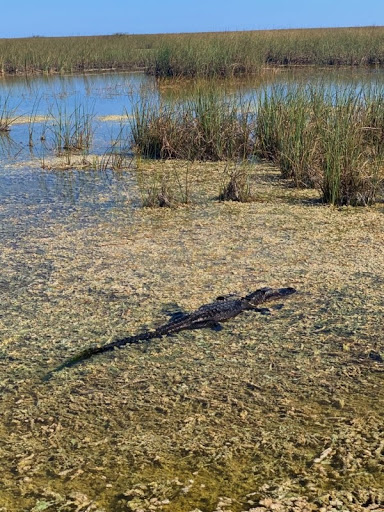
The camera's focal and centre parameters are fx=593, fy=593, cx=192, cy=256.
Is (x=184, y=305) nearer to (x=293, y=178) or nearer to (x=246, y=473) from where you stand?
(x=246, y=473)

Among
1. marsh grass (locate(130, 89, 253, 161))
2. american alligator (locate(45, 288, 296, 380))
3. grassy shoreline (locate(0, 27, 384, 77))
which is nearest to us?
american alligator (locate(45, 288, 296, 380))

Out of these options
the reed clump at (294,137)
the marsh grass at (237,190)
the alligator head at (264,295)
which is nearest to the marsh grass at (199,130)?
the reed clump at (294,137)

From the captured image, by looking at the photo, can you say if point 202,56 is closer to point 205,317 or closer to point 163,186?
point 163,186

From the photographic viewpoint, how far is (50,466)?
149cm

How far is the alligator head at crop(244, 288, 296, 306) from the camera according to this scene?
2.37 m

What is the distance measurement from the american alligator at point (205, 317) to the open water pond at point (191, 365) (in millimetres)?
36

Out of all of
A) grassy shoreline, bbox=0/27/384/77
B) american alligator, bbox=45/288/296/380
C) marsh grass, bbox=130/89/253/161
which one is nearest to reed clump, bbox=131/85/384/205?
marsh grass, bbox=130/89/253/161

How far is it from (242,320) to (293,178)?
2.39 m

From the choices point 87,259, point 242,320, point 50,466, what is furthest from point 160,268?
point 50,466

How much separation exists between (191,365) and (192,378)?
0.29 ft

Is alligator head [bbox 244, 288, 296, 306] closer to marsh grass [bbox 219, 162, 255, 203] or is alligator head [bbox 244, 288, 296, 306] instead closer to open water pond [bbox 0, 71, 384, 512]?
open water pond [bbox 0, 71, 384, 512]

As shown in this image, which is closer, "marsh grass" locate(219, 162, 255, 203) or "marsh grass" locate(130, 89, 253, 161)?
"marsh grass" locate(219, 162, 255, 203)

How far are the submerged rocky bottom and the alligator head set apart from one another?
0.17ft

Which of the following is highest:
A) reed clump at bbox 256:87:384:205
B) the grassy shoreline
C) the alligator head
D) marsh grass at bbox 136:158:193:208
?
the grassy shoreline
